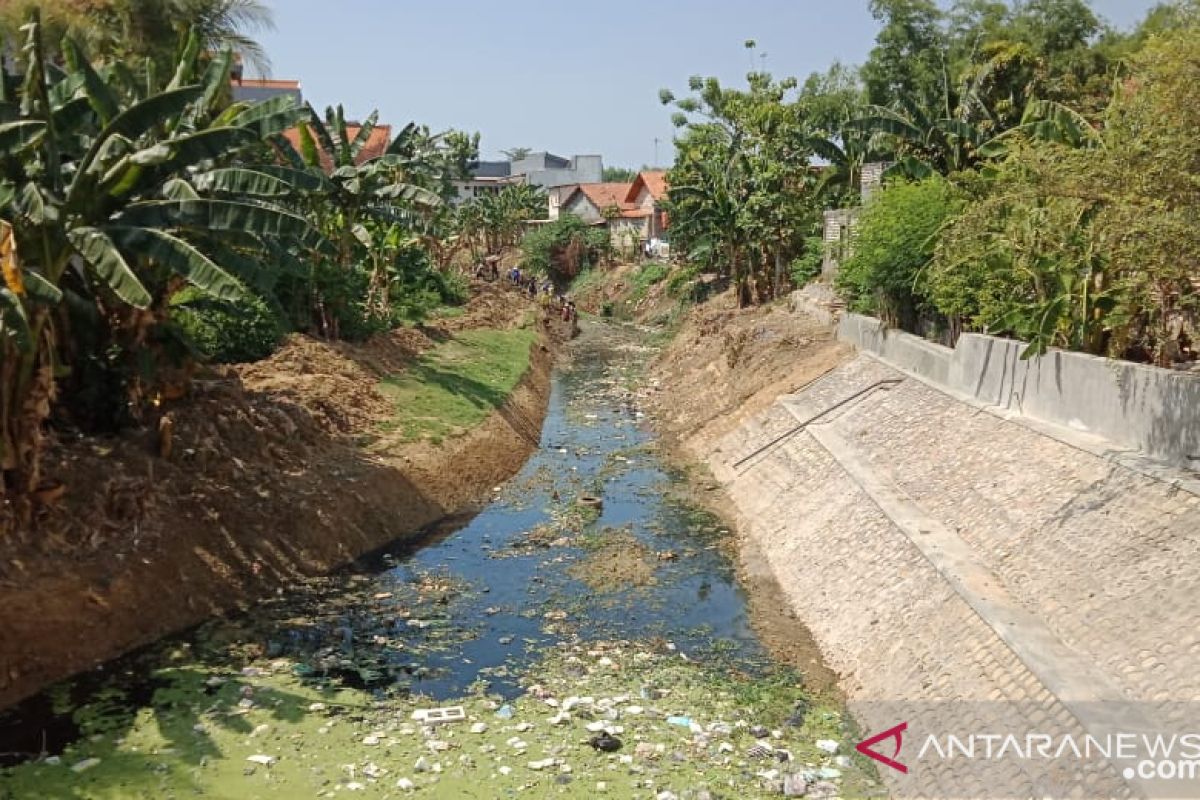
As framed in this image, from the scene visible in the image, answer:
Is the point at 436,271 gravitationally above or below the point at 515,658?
above

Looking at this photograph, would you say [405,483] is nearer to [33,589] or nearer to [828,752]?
[33,589]

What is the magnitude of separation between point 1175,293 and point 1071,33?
3352 centimetres

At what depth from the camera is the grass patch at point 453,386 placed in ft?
73.3

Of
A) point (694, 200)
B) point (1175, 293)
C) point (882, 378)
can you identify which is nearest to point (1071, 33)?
point (694, 200)

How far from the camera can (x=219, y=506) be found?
1536 cm

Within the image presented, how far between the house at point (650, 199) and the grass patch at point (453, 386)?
35665mm

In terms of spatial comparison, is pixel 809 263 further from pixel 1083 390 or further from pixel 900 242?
pixel 1083 390

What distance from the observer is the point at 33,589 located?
1195 centimetres

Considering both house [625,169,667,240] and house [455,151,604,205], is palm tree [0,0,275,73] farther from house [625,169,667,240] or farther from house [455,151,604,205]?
house [455,151,604,205]

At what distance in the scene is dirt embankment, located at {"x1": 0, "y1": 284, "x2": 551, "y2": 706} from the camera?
12.2 meters

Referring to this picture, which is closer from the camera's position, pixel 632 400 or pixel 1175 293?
pixel 1175 293

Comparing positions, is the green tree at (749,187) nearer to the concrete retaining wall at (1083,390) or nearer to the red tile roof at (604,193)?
the concrete retaining wall at (1083,390)

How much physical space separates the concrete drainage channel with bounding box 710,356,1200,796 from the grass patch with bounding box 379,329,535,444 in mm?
7805

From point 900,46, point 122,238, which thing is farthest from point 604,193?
point 122,238
